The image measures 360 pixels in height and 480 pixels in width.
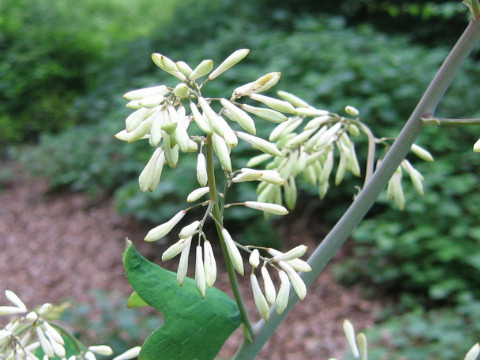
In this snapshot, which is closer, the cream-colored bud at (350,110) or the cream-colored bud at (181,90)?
the cream-colored bud at (181,90)

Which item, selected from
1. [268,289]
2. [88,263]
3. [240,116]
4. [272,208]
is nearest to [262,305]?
[268,289]

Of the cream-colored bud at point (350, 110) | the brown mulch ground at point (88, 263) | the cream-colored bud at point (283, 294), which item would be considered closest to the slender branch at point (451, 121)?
the cream-colored bud at point (350, 110)

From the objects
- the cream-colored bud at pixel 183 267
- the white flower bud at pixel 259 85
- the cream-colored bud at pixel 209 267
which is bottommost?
the cream-colored bud at pixel 209 267

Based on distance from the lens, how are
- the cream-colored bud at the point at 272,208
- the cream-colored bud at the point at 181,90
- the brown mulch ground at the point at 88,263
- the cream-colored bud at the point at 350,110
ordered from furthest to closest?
the brown mulch ground at the point at 88,263 → the cream-colored bud at the point at 350,110 → the cream-colored bud at the point at 272,208 → the cream-colored bud at the point at 181,90

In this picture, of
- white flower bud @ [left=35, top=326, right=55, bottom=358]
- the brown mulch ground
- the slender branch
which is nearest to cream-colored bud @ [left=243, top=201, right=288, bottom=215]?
the slender branch

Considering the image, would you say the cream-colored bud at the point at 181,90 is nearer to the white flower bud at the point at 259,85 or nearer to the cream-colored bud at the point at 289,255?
the white flower bud at the point at 259,85

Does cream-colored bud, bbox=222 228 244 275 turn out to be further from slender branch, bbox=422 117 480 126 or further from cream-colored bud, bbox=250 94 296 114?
slender branch, bbox=422 117 480 126

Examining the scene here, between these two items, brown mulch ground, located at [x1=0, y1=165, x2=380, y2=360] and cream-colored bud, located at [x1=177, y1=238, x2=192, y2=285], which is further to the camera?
brown mulch ground, located at [x1=0, y1=165, x2=380, y2=360]
